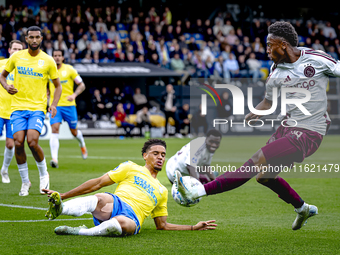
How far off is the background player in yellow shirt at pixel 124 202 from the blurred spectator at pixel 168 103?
740 inches

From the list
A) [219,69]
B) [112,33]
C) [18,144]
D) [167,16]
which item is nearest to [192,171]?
[18,144]

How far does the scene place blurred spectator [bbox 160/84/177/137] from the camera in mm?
24266

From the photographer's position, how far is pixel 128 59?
24812 millimetres

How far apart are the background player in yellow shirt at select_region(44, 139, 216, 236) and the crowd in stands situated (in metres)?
17.8

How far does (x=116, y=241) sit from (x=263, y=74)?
75.3ft

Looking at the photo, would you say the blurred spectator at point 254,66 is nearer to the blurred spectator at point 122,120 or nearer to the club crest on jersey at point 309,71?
the blurred spectator at point 122,120

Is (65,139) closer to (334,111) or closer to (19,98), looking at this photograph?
(334,111)

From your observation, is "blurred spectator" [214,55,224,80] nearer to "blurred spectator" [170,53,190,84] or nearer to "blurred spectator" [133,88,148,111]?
"blurred spectator" [170,53,190,84]

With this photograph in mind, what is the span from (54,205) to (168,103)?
2015 cm

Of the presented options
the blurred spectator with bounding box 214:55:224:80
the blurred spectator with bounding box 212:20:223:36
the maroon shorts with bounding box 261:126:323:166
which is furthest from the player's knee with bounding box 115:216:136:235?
the blurred spectator with bounding box 212:20:223:36

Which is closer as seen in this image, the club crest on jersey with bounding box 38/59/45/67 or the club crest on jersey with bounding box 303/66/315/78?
the club crest on jersey with bounding box 303/66/315/78

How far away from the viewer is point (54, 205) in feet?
14.8

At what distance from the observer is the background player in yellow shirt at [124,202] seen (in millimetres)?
4770

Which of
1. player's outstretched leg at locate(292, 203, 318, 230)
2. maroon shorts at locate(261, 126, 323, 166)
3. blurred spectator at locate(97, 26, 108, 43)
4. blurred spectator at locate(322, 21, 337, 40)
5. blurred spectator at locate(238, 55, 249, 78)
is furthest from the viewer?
blurred spectator at locate(322, 21, 337, 40)
